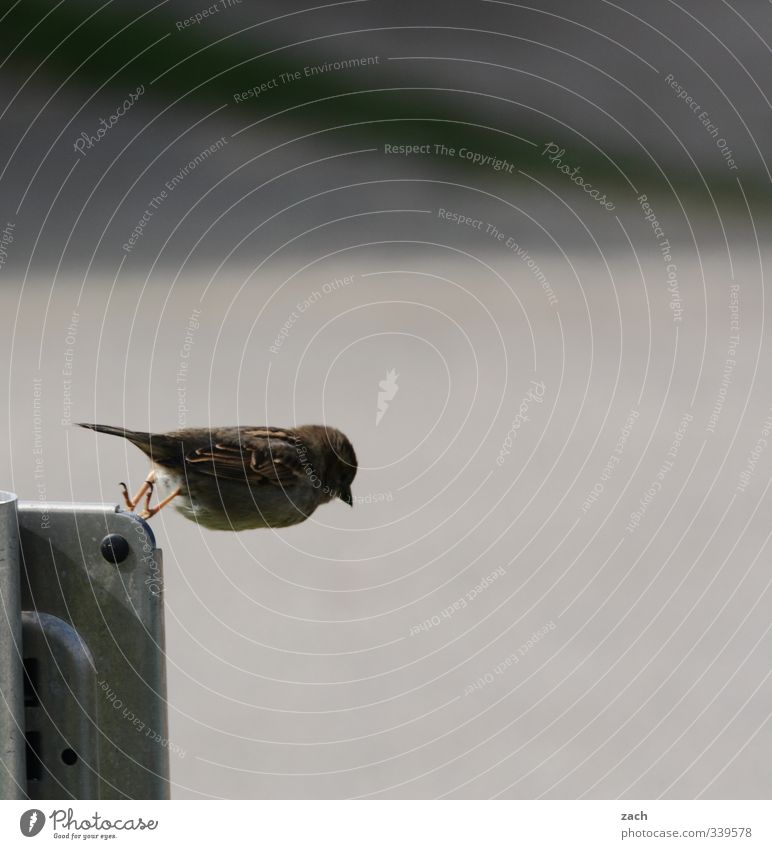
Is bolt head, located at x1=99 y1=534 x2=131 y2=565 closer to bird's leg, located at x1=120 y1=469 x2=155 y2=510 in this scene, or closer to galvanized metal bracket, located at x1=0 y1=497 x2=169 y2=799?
galvanized metal bracket, located at x1=0 y1=497 x2=169 y2=799

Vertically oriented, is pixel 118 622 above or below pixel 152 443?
below

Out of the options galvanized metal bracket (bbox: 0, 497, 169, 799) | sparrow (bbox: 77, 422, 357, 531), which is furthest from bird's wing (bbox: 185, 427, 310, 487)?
galvanized metal bracket (bbox: 0, 497, 169, 799)

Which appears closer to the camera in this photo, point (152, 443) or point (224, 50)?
point (152, 443)

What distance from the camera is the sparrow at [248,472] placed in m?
1.33

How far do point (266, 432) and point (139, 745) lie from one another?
24.6 inches

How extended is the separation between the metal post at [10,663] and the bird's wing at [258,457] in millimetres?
581

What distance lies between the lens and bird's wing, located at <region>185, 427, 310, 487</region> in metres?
1.35

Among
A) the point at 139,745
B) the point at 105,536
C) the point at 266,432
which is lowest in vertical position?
the point at 139,745

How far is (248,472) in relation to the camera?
1352 mm

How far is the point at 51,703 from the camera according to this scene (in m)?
0.79
